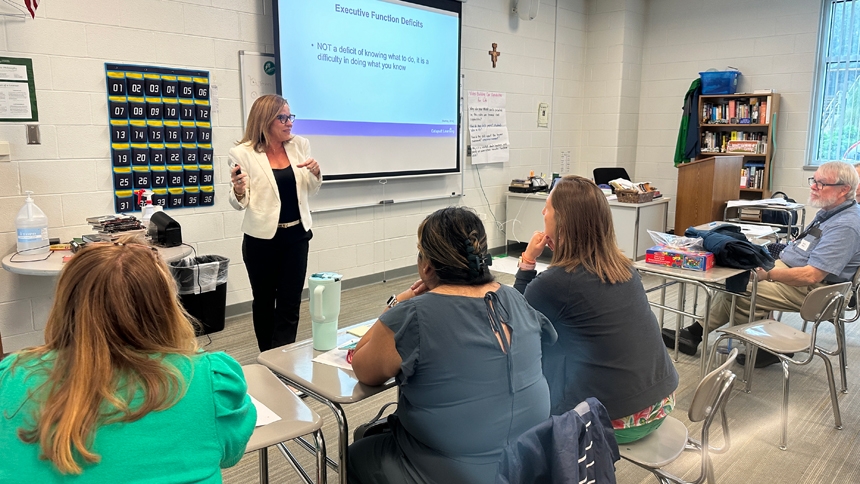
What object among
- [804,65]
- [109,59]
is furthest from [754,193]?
[109,59]

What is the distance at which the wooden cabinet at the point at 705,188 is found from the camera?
520 cm

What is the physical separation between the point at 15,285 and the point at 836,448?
4.12 metres

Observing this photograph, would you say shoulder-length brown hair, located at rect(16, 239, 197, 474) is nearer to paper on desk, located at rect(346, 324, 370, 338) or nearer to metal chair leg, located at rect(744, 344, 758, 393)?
paper on desk, located at rect(346, 324, 370, 338)

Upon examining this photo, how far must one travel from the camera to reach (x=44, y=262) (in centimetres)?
288

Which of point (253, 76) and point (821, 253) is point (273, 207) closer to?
point (253, 76)

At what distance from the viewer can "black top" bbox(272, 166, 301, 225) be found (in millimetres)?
2963

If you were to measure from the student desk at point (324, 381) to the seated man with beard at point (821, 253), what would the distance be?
7.55ft

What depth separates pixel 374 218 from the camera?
4992mm

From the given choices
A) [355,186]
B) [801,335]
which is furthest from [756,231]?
[355,186]

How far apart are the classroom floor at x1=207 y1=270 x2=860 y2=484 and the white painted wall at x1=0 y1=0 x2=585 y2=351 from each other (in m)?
0.94

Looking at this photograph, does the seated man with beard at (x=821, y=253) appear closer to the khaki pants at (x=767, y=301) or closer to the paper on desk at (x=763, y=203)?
the khaki pants at (x=767, y=301)

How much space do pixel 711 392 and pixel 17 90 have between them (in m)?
3.49

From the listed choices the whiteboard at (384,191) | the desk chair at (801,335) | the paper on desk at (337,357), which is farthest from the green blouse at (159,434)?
the whiteboard at (384,191)

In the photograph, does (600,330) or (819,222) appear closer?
(600,330)
